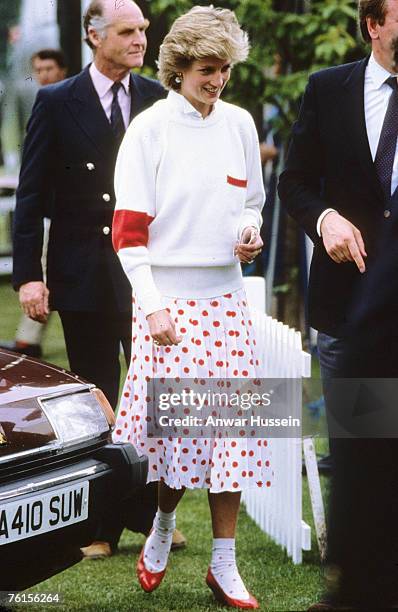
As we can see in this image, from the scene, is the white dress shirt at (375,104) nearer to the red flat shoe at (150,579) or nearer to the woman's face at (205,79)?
the woman's face at (205,79)

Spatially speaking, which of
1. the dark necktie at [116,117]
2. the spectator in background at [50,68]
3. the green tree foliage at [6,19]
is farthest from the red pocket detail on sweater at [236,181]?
the spectator in background at [50,68]

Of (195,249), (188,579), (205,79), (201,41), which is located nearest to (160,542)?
(188,579)

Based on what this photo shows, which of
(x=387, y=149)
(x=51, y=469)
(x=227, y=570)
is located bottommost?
(x=227, y=570)

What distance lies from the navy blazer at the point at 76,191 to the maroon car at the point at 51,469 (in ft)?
2.78

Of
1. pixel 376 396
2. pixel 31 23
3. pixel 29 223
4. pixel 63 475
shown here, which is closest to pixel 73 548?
pixel 63 475

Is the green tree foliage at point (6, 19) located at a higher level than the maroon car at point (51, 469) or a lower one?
higher

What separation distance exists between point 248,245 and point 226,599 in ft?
3.48

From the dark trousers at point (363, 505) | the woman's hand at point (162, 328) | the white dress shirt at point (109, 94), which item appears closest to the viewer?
the dark trousers at point (363, 505)

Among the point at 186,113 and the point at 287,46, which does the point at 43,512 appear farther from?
the point at 287,46

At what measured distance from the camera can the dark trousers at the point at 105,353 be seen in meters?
4.33

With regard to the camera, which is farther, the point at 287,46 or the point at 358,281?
the point at 287,46

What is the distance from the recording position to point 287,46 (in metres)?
7.70

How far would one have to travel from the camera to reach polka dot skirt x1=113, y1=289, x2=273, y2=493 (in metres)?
3.64

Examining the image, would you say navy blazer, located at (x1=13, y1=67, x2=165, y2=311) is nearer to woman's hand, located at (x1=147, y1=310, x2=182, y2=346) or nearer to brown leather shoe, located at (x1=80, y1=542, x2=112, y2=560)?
woman's hand, located at (x1=147, y1=310, x2=182, y2=346)
